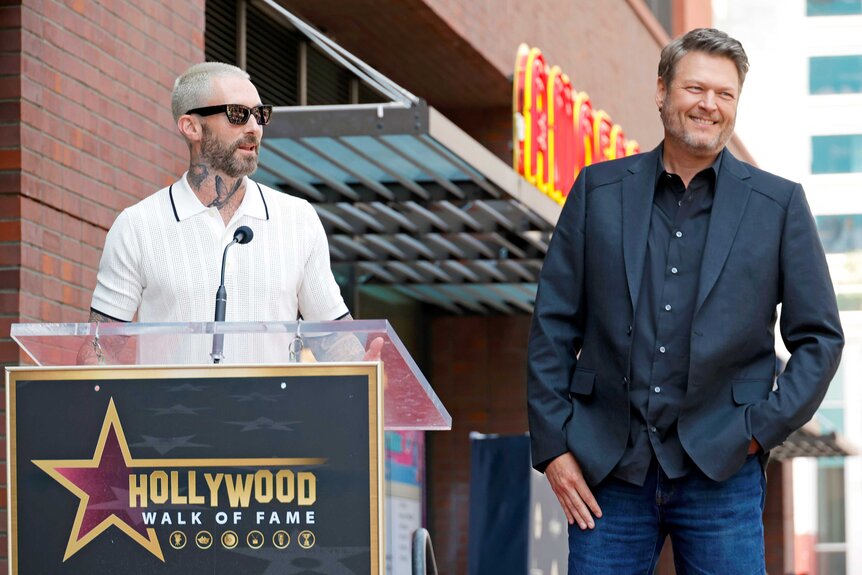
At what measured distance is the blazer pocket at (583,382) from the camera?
4.52 metres

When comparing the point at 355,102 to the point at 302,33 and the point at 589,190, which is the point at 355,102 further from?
the point at 589,190

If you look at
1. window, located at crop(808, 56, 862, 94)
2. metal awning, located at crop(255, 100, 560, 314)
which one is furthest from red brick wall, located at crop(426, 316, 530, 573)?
window, located at crop(808, 56, 862, 94)

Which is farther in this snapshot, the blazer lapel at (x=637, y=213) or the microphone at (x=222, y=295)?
the blazer lapel at (x=637, y=213)

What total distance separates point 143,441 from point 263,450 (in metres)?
0.27

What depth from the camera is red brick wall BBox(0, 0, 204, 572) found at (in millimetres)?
6910

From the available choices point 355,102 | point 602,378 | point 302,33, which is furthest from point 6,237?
point 355,102

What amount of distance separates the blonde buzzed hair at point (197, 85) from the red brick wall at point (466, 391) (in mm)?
12033

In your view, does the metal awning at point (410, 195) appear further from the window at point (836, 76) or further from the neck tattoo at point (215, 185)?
the window at point (836, 76)

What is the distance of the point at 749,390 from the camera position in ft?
14.5

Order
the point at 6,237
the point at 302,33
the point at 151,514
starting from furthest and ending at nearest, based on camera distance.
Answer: the point at 302,33 < the point at 6,237 < the point at 151,514

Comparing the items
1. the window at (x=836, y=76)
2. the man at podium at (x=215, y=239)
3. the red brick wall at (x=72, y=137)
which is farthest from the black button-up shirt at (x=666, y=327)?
the window at (x=836, y=76)

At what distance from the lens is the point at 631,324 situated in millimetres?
4465

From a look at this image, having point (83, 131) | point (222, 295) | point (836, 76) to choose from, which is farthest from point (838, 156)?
point (222, 295)

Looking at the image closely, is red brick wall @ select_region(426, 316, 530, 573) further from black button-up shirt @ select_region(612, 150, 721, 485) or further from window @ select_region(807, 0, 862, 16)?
window @ select_region(807, 0, 862, 16)
